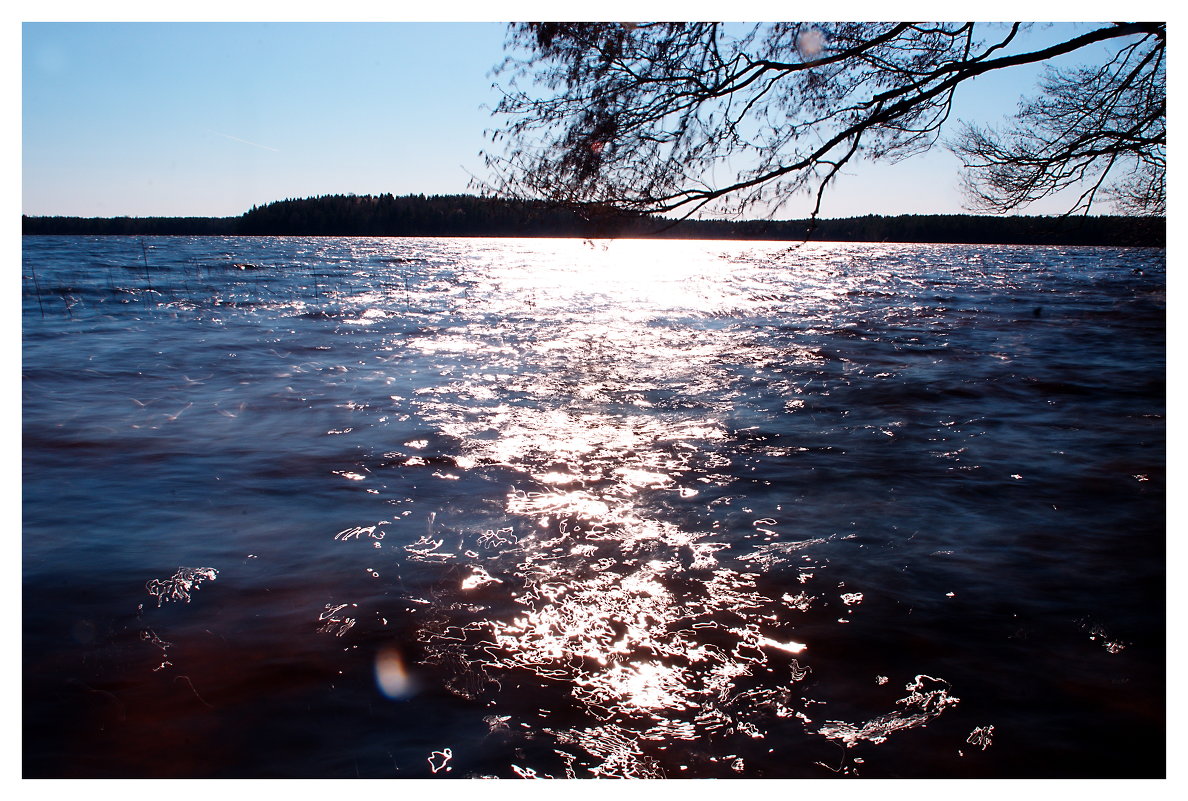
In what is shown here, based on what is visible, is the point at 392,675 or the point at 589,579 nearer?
the point at 392,675

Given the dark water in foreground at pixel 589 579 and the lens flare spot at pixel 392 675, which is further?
the lens flare spot at pixel 392 675

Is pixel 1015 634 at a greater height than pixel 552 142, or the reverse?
pixel 552 142

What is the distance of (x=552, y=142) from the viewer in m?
5.09

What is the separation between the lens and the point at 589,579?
308cm

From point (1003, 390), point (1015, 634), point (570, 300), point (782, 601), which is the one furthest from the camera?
point (570, 300)

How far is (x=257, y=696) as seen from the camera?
2287mm

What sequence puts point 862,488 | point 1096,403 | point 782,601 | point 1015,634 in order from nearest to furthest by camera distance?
point 1015,634, point 782,601, point 862,488, point 1096,403

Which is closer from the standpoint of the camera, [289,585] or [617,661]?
[617,661]

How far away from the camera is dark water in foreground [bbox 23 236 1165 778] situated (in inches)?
83.3

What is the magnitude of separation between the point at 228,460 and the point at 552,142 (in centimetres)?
343

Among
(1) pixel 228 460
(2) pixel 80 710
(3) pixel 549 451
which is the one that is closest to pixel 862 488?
(3) pixel 549 451

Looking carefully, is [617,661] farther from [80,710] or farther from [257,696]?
[80,710]

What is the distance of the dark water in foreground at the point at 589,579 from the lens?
6.94 feet

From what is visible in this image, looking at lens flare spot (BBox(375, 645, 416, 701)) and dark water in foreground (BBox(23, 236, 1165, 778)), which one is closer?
dark water in foreground (BBox(23, 236, 1165, 778))
